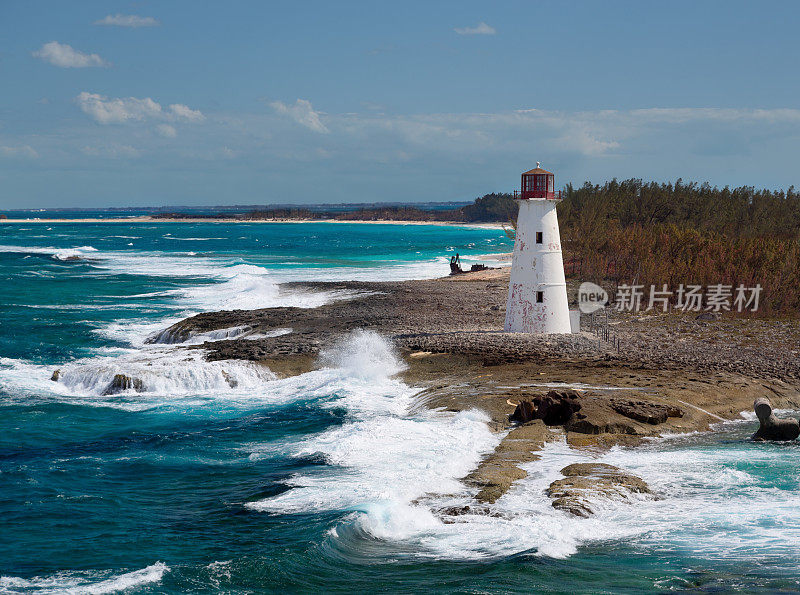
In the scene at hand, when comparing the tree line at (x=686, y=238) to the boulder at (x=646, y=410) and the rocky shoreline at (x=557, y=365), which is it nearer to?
the rocky shoreline at (x=557, y=365)

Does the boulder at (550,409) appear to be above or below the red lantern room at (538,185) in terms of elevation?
below

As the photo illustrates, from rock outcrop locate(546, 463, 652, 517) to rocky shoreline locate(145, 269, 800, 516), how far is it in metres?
0.04

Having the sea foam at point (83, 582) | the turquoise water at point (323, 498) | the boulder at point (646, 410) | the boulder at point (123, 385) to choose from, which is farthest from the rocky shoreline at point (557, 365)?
the sea foam at point (83, 582)

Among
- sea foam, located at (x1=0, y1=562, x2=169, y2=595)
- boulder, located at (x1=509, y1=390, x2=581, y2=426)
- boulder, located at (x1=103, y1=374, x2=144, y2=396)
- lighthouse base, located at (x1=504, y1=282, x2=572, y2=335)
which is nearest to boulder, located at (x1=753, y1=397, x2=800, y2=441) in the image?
boulder, located at (x1=509, y1=390, x2=581, y2=426)

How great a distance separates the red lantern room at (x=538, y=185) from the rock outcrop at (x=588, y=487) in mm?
15225

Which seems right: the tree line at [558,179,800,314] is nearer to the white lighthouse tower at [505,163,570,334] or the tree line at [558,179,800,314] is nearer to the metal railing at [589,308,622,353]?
the metal railing at [589,308,622,353]

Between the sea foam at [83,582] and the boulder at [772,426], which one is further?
the boulder at [772,426]

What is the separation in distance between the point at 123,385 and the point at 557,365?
14.8 m

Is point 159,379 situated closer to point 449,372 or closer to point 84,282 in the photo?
point 449,372

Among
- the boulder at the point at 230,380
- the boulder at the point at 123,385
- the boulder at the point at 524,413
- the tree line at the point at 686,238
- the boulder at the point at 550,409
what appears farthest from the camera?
the tree line at the point at 686,238

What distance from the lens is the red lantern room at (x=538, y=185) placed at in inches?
1219

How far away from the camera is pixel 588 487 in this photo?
16.5m

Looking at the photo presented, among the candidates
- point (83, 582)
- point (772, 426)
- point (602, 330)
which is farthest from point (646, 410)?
point (83, 582)

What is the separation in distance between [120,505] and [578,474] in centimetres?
976
